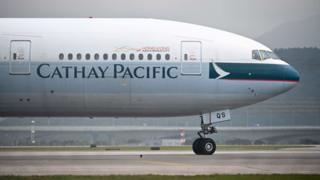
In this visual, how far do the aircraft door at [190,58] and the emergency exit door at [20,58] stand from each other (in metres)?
6.28

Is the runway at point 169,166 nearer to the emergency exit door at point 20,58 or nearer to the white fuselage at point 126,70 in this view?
the white fuselage at point 126,70

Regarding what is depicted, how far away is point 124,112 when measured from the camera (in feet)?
107

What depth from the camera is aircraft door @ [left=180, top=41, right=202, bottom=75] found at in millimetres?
31953

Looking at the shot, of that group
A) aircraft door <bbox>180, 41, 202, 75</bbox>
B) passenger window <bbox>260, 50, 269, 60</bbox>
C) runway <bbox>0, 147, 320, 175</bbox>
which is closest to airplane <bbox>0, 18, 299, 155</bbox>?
aircraft door <bbox>180, 41, 202, 75</bbox>

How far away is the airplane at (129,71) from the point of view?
31844mm

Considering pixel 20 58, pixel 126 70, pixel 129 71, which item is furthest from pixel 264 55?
pixel 20 58

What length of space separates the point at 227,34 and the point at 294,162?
793 cm

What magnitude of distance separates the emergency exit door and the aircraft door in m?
6.28

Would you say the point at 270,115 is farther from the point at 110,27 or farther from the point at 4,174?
the point at 4,174

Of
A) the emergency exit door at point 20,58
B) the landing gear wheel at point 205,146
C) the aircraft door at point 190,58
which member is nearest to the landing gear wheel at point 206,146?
the landing gear wheel at point 205,146

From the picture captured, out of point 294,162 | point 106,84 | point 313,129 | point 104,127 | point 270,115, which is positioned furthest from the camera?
point 270,115

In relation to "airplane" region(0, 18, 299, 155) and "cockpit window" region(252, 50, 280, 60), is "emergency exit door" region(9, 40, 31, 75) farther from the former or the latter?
"cockpit window" region(252, 50, 280, 60)

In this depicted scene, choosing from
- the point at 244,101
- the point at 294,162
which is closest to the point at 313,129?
the point at 244,101

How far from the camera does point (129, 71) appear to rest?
31859mm
